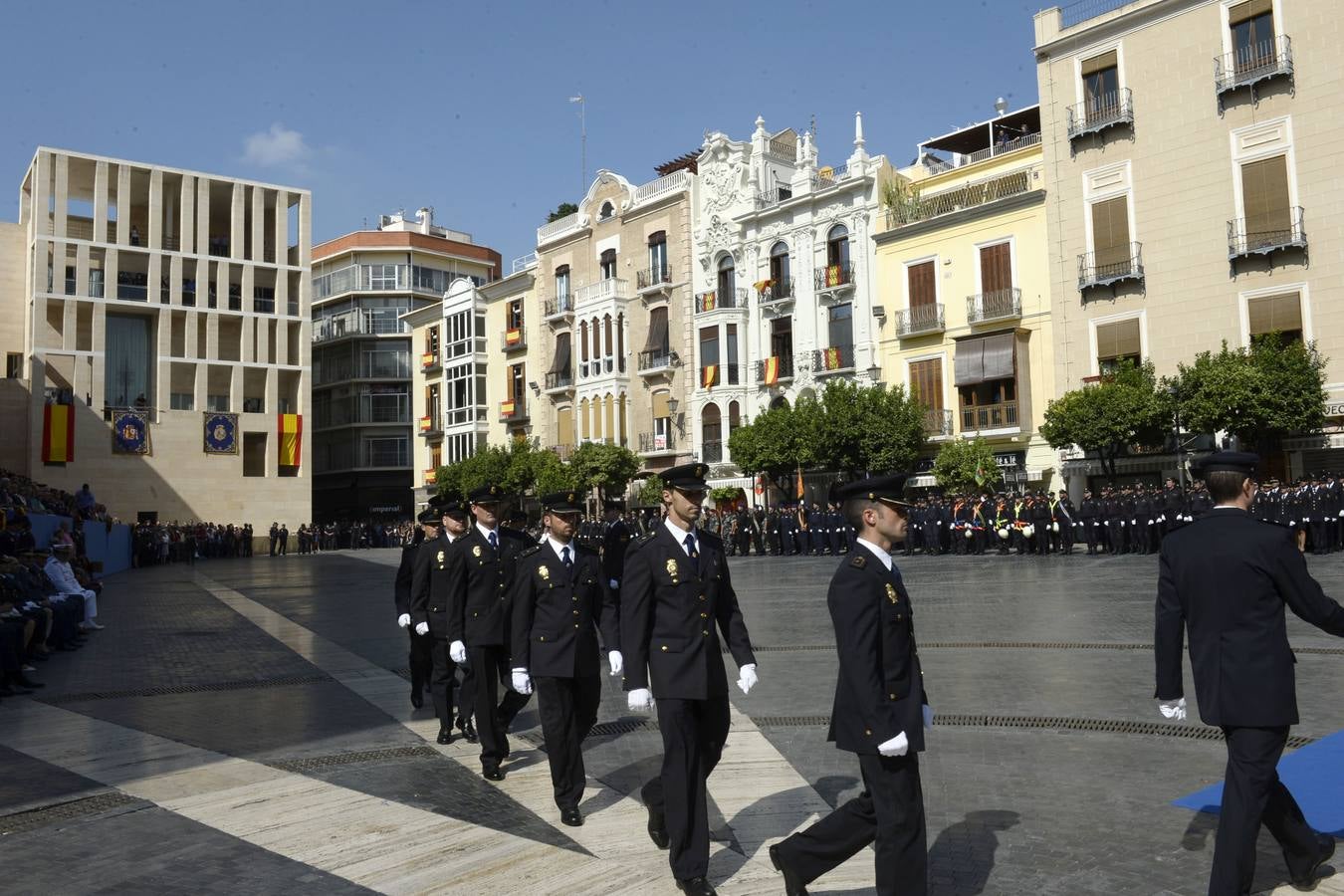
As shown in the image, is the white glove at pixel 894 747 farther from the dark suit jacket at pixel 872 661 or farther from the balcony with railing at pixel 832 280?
the balcony with railing at pixel 832 280

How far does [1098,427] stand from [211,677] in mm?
24470

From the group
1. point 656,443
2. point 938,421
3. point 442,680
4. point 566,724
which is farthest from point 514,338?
point 566,724

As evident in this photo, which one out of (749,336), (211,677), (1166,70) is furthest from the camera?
(749,336)

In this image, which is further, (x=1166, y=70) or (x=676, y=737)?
(x=1166, y=70)

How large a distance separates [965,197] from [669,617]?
34934 millimetres

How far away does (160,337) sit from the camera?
5559 centimetres

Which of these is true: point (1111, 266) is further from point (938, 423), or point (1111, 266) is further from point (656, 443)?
point (656, 443)

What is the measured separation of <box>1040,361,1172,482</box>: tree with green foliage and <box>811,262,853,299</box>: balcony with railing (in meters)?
11.4

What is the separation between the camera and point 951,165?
41.6m

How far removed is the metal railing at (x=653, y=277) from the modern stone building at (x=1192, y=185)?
18.4m

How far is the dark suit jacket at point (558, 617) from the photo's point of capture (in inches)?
250

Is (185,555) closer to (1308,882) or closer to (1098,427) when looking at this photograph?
(1098,427)

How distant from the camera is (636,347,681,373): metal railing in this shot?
48281 millimetres

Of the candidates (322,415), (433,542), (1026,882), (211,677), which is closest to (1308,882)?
(1026,882)
